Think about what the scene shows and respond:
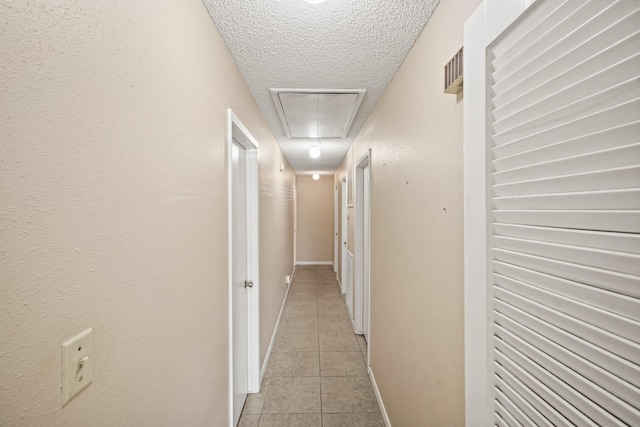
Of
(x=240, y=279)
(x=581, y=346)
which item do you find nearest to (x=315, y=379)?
(x=240, y=279)

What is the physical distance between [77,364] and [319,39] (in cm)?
159

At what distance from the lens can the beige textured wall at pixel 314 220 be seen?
729 centimetres

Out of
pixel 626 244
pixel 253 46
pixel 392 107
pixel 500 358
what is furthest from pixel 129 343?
pixel 392 107

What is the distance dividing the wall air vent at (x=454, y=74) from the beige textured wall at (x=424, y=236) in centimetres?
5

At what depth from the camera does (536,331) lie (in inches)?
22.3

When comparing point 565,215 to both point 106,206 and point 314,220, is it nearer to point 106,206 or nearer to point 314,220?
point 106,206

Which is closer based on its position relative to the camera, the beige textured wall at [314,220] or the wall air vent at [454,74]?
the wall air vent at [454,74]

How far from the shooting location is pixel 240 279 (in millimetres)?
2119

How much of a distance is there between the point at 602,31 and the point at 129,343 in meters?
1.19

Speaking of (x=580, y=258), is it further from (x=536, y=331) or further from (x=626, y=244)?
(x=536, y=331)

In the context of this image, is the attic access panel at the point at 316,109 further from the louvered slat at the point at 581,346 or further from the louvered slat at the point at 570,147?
the louvered slat at the point at 581,346

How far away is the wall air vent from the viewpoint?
945mm

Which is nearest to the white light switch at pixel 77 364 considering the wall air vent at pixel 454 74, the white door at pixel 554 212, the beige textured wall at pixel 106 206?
the beige textured wall at pixel 106 206

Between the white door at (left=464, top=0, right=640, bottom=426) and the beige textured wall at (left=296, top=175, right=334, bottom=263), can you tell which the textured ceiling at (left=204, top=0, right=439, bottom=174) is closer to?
the white door at (left=464, top=0, right=640, bottom=426)
